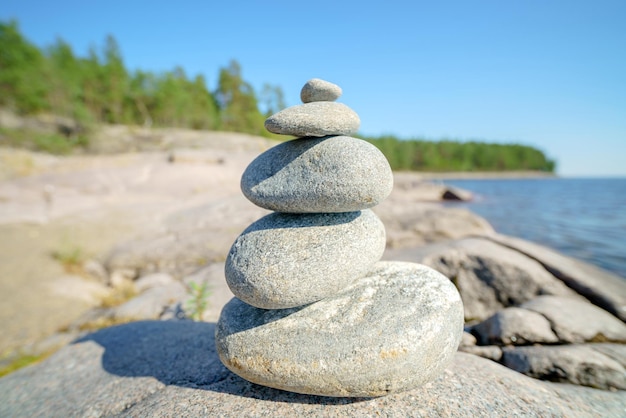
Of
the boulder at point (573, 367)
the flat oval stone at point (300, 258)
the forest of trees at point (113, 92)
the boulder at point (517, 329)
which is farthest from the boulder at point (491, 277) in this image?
the forest of trees at point (113, 92)

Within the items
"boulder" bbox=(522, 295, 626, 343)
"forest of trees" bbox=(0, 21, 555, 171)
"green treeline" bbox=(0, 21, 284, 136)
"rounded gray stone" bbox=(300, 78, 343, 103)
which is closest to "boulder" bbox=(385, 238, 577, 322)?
"boulder" bbox=(522, 295, 626, 343)

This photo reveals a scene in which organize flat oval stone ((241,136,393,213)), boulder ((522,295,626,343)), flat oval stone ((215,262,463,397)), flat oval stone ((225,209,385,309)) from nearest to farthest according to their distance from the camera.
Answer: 1. flat oval stone ((215,262,463,397))
2. flat oval stone ((225,209,385,309))
3. flat oval stone ((241,136,393,213))
4. boulder ((522,295,626,343))

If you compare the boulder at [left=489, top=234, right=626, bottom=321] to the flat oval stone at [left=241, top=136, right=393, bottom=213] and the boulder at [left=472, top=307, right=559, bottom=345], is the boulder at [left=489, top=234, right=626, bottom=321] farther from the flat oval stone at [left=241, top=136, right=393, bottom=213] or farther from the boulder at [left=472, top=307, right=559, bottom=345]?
the flat oval stone at [left=241, top=136, right=393, bottom=213]

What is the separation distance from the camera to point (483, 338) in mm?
4078

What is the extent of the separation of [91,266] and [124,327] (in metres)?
4.61

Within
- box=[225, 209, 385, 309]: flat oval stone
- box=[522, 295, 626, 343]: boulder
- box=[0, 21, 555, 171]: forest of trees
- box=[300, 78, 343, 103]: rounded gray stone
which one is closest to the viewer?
box=[225, 209, 385, 309]: flat oval stone

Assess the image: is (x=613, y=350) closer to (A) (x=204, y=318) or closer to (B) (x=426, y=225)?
(B) (x=426, y=225)

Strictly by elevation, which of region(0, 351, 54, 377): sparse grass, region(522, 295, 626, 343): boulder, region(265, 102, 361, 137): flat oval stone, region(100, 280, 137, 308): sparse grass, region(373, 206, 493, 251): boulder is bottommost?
region(0, 351, 54, 377): sparse grass

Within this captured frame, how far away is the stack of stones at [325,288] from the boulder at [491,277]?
3229 millimetres

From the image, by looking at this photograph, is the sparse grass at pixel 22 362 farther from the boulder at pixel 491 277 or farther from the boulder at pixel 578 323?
the boulder at pixel 578 323

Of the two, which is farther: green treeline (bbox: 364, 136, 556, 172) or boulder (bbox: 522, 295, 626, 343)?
green treeline (bbox: 364, 136, 556, 172)

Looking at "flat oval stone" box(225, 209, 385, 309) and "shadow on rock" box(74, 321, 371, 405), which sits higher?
"flat oval stone" box(225, 209, 385, 309)

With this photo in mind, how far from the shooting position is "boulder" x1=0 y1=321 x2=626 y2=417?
7.64 feet

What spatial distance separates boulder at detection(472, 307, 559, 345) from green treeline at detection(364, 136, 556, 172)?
6898 centimetres
